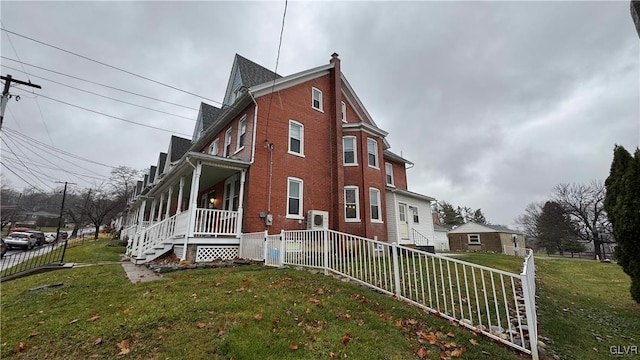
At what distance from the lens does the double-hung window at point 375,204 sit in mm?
14630

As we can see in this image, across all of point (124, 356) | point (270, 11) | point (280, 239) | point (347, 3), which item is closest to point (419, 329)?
point (124, 356)

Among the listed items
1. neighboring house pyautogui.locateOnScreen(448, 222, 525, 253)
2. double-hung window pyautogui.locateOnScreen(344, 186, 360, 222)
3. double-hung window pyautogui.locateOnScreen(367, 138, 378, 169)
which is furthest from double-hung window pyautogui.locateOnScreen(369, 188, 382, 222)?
neighboring house pyautogui.locateOnScreen(448, 222, 525, 253)

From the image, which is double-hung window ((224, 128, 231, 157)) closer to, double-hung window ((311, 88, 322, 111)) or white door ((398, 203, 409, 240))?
double-hung window ((311, 88, 322, 111))

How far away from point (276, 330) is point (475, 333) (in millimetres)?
2795

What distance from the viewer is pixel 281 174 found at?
1254cm

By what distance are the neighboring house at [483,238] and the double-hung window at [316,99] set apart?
28.9m

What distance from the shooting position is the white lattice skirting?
32.6 feet

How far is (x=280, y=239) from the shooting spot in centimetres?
874

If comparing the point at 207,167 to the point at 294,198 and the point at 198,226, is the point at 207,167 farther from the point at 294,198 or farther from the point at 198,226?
→ the point at 294,198

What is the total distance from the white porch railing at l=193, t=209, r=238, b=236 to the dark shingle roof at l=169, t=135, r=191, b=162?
43.4ft

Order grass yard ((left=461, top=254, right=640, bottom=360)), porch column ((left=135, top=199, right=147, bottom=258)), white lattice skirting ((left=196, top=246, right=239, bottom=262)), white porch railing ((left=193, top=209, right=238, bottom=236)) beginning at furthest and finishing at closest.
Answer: porch column ((left=135, top=199, right=147, bottom=258))
white porch railing ((left=193, top=209, right=238, bottom=236))
white lattice skirting ((left=196, top=246, right=239, bottom=262))
grass yard ((left=461, top=254, right=640, bottom=360))

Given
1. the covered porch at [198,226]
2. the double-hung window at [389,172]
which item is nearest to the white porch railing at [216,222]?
the covered porch at [198,226]

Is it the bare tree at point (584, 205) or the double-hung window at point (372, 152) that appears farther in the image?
the bare tree at point (584, 205)

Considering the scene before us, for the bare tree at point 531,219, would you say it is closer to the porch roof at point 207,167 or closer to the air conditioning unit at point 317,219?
the air conditioning unit at point 317,219
